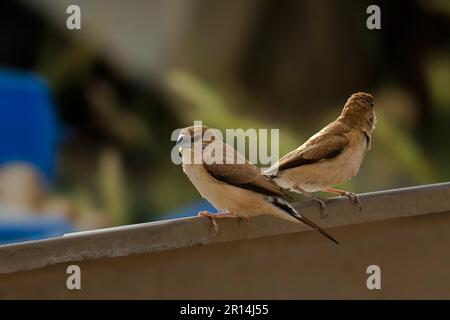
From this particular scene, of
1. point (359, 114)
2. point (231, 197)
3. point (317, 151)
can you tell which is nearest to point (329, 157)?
point (317, 151)

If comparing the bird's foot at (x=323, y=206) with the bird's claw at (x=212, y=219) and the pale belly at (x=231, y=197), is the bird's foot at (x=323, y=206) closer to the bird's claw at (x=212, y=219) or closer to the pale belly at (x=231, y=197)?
the pale belly at (x=231, y=197)

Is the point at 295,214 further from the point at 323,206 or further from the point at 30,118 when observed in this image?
the point at 30,118

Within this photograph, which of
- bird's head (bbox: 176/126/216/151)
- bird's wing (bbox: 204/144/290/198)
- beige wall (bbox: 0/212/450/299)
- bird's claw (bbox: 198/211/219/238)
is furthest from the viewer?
bird's head (bbox: 176/126/216/151)

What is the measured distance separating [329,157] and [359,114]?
12.7 inches

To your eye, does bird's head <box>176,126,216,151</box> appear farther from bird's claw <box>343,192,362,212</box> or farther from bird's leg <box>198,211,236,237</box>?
bird's claw <box>343,192,362,212</box>

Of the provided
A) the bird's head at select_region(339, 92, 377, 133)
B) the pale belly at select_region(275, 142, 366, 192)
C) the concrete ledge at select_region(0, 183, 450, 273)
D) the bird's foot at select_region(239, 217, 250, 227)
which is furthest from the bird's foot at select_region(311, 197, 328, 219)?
the bird's head at select_region(339, 92, 377, 133)

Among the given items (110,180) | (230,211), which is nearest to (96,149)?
(110,180)

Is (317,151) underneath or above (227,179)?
above

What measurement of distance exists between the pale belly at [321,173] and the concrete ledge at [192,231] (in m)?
0.55

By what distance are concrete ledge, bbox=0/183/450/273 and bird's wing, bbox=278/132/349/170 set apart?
594 millimetres

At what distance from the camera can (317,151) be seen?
12.3ft

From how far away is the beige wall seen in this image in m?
2.43

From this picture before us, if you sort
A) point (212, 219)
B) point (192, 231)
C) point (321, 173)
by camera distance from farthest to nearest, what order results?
1. point (321, 173)
2. point (212, 219)
3. point (192, 231)

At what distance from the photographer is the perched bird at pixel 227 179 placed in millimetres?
2973
